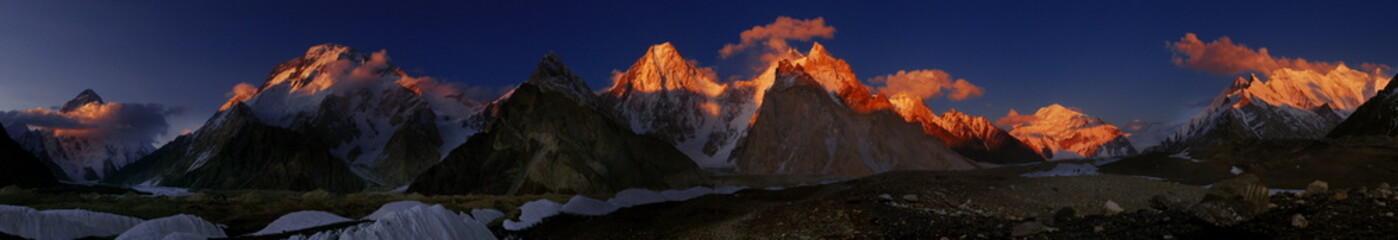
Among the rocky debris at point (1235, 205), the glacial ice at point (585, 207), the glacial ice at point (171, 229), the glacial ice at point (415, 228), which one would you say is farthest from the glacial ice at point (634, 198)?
the rocky debris at point (1235, 205)

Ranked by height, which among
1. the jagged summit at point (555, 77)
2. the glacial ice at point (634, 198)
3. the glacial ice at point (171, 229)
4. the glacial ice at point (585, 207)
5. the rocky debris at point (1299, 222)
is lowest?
the rocky debris at point (1299, 222)

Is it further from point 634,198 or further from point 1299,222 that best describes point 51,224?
point 634,198

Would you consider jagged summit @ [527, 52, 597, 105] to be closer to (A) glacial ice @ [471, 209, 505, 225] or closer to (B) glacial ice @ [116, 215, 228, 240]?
(A) glacial ice @ [471, 209, 505, 225]

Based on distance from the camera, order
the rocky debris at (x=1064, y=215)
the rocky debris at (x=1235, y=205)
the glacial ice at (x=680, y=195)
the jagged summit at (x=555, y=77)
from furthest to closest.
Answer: the jagged summit at (x=555, y=77) → the glacial ice at (x=680, y=195) → the rocky debris at (x=1064, y=215) → the rocky debris at (x=1235, y=205)

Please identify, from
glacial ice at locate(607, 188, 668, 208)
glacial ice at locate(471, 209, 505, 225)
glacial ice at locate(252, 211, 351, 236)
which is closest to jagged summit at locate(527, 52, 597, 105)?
glacial ice at locate(607, 188, 668, 208)

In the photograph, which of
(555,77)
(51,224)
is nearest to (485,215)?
(51,224)

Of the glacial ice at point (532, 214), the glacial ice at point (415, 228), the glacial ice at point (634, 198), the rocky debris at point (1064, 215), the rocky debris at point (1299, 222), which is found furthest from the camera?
the glacial ice at point (634, 198)

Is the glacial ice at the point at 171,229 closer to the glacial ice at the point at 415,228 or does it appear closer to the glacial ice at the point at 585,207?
the glacial ice at the point at 415,228
